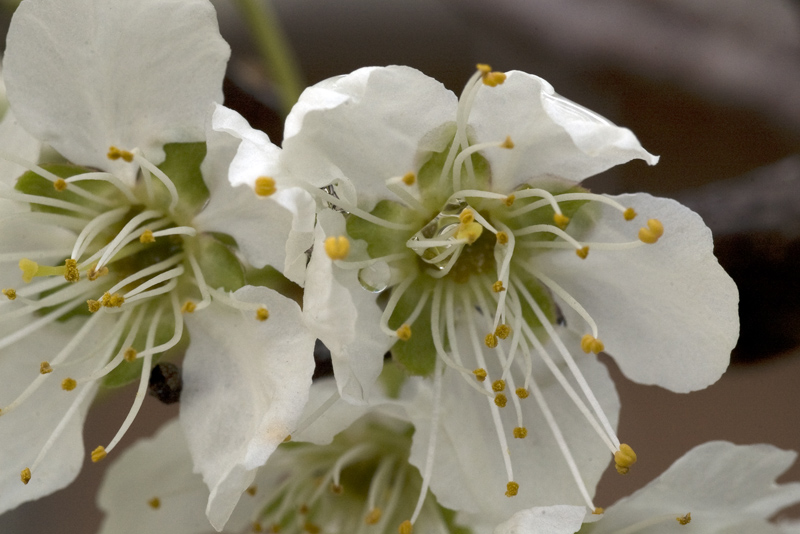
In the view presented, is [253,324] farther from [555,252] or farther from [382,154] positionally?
[555,252]

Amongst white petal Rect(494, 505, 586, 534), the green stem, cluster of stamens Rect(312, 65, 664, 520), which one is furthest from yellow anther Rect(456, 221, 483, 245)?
the green stem

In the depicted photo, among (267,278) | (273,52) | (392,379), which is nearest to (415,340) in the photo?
(392,379)

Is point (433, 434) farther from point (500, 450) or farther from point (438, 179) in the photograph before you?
point (438, 179)

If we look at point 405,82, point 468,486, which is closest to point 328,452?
point 468,486

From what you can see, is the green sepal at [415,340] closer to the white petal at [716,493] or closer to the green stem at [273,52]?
the white petal at [716,493]

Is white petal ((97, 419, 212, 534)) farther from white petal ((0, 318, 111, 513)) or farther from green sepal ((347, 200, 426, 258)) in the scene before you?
green sepal ((347, 200, 426, 258))
